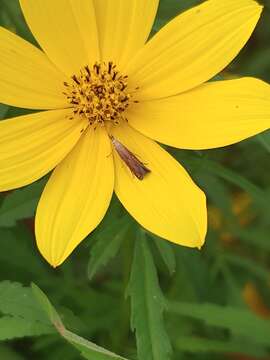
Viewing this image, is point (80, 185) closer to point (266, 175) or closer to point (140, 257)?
point (140, 257)

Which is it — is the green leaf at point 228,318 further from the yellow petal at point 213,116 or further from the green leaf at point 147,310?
the yellow petal at point 213,116

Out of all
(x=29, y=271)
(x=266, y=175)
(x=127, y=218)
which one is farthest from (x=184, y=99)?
(x=266, y=175)

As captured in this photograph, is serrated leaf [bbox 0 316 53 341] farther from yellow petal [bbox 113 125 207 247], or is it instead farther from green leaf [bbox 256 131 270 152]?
green leaf [bbox 256 131 270 152]

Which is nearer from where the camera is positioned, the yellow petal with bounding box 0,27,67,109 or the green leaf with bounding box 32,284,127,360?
the green leaf with bounding box 32,284,127,360

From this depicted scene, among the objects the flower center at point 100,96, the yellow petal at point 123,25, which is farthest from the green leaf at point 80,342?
the yellow petal at point 123,25

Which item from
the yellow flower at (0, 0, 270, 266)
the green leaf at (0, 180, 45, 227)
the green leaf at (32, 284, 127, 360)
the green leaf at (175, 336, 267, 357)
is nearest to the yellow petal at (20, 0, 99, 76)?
the yellow flower at (0, 0, 270, 266)

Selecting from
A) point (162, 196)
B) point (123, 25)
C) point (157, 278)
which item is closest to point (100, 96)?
point (123, 25)
